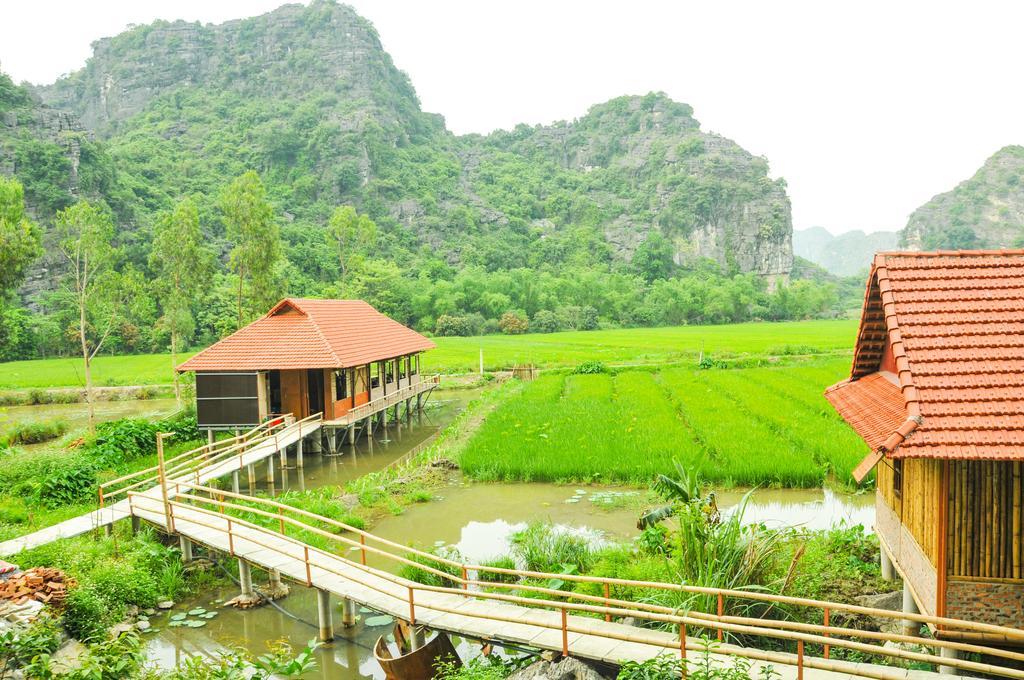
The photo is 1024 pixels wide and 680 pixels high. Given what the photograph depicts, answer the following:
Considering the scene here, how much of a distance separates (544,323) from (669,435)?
164 feet

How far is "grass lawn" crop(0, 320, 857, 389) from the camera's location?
1468 inches

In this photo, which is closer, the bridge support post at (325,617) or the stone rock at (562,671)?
the stone rock at (562,671)

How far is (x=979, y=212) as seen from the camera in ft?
413

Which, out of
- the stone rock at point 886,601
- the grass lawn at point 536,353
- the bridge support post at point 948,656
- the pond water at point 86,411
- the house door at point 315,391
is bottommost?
the pond water at point 86,411

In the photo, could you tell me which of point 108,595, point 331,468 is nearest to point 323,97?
point 331,468

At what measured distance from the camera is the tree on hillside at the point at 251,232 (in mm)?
28812

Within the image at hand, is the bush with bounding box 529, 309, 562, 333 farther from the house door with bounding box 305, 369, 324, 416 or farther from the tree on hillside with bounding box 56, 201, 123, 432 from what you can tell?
the house door with bounding box 305, 369, 324, 416

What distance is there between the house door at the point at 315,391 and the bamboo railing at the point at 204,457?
655mm

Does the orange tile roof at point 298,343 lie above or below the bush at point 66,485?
above

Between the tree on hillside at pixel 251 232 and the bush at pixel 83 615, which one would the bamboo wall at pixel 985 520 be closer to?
the bush at pixel 83 615

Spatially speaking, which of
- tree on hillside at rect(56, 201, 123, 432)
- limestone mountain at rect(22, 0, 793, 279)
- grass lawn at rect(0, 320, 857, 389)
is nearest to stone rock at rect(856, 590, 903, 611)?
tree on hillside at rect(56, 201, 123, 432)

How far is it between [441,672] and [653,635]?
8.27 ft

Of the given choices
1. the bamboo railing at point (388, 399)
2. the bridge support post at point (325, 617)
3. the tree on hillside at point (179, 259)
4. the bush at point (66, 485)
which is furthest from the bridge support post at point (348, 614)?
the tree on hillside at point (179, 259)

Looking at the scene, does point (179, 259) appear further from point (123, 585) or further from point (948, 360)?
point (948, 360)
